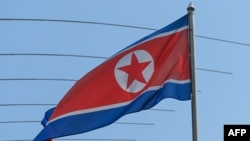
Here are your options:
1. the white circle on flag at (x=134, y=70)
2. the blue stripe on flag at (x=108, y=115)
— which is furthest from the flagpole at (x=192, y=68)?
the white circle on flag at (x=134, y=70)

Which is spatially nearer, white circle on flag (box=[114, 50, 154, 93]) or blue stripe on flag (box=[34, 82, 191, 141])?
blue stripe on flag (box=[34, 82, 191, 141])

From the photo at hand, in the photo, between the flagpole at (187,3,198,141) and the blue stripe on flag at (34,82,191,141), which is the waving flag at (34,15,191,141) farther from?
the flagpole at (187,3,198,141)

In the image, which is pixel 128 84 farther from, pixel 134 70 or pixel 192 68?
pixel 192 68

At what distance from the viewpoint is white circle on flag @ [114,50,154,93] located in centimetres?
618

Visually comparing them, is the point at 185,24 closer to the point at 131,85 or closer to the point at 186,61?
the point at 186,61

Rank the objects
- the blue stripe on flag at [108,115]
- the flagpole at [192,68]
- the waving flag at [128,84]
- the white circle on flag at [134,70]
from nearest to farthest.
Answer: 1. the flagpole at [192,68]
2. the blue stripe on flag at [108,115]
3. the waving flag at [128,84]
4. the white circle on flag at [134,70]

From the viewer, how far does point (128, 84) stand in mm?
6227

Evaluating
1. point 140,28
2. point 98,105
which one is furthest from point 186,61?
point 140,28

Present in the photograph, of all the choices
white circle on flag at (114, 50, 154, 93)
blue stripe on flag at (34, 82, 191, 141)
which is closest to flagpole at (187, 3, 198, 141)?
blue stripe on flag at (34, 82, 191, 141)

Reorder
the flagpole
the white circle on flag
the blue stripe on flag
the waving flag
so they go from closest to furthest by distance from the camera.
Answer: the flagpole, the blue stripe on flag, the waving flag, the white circle on flag

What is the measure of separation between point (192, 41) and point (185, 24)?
309mm

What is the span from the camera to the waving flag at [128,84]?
6.03 metres

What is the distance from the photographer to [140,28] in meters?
7.59

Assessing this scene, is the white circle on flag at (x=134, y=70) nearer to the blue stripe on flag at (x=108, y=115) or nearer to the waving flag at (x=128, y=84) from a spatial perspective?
the waving flag at (x=128, y=84)
